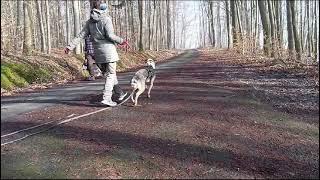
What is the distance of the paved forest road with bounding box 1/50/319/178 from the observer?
195 inches

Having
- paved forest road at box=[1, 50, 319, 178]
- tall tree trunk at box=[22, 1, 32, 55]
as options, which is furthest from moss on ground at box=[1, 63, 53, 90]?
Result: tall tree trunk at box=[22, 1, 32, 55]

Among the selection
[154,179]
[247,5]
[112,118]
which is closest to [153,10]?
[247,5]

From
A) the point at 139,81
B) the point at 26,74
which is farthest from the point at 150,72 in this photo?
the point at 26,74

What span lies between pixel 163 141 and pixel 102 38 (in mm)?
2705

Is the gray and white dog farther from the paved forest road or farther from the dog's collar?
the paved forest road

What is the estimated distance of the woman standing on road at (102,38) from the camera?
7688 millimetres

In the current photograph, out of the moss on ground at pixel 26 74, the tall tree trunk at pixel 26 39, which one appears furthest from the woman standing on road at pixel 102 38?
the tall tree trunk at pixel 26 39

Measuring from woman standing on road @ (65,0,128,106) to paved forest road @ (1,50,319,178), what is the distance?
0.86m

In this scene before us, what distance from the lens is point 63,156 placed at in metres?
5.20

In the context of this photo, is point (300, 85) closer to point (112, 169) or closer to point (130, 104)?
point (130, 104)

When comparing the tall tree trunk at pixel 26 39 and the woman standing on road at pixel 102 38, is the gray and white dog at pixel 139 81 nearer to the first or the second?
the woman standing on road at pixel 102 38

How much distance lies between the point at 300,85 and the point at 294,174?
622 cm

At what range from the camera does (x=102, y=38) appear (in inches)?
308

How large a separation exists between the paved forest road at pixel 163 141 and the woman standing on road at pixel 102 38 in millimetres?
861
